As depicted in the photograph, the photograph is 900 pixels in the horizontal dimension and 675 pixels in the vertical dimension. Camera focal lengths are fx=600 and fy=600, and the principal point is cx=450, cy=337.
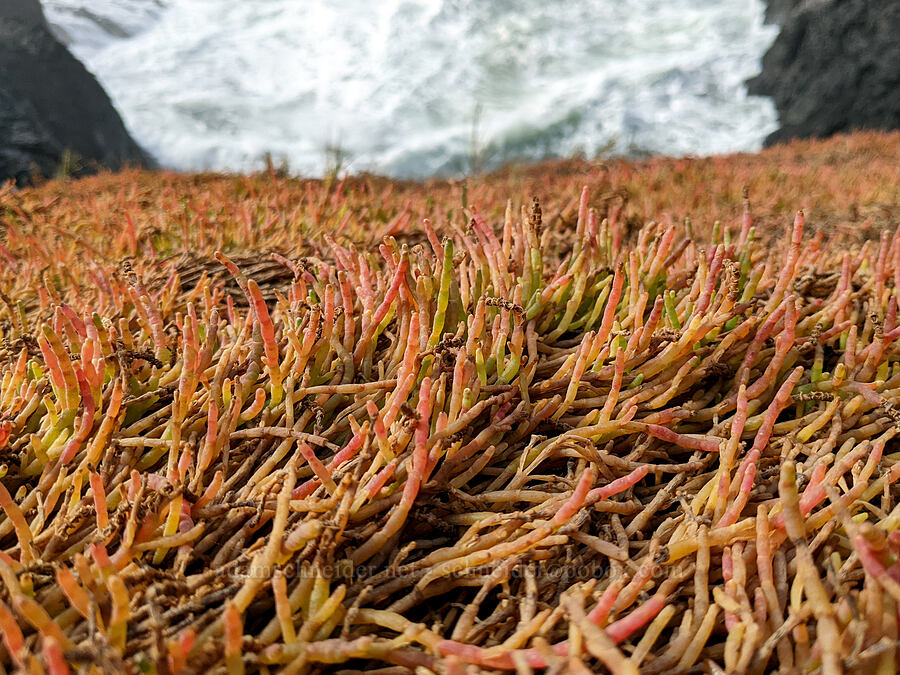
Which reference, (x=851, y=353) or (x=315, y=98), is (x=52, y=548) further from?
(x=315, y=98)

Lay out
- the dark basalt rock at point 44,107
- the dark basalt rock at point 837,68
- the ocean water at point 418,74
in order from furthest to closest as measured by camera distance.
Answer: the ocean water at point 418,74, the dark basalt rock at point 837,68, the dark basalt rock at point 44,107

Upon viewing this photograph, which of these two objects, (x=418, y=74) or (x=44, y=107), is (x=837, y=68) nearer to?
(x=418, y=74)

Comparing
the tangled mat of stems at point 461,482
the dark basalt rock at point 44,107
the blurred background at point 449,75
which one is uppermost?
the blurred background at point 449,75

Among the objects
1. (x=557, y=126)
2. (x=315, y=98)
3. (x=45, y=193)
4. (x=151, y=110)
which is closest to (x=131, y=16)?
(x=151, y=110)

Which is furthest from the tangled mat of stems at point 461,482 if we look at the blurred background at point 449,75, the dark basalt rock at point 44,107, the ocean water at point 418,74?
the ocean water at point 418,74

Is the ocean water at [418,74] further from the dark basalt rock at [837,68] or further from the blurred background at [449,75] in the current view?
the dark basalt rock at [837,68]

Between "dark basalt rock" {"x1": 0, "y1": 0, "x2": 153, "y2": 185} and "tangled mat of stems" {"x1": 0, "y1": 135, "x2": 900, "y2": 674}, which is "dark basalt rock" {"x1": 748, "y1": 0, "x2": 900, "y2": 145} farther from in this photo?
"dark basalt rock" {"x1": 0, "y1": 0, "x2": 153, "y2": 185}

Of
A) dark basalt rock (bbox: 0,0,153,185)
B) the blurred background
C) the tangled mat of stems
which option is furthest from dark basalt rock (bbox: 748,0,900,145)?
dark basalt rock (bbox: 0,0,153,185)
